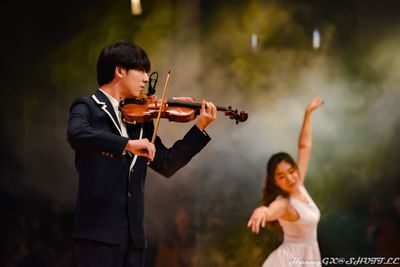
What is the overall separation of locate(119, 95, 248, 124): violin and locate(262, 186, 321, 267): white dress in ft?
4.85

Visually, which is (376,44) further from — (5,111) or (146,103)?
(5,111)

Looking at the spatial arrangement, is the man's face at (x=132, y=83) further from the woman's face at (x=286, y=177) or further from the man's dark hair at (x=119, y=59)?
the woman's face at (x=286, y=177)

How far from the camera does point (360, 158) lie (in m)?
3.65

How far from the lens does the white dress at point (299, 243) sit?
3.42 m

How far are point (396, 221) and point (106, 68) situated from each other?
2.31 m

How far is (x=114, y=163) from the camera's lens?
2006 millimetres

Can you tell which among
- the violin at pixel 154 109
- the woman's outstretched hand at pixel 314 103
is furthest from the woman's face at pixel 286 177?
the violin at pixel 154 109

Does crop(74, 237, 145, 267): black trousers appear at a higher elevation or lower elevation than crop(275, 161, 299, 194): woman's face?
lower

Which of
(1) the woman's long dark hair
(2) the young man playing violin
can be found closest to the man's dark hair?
(2) the young man playing violin

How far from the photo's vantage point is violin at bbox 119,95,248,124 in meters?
2.08

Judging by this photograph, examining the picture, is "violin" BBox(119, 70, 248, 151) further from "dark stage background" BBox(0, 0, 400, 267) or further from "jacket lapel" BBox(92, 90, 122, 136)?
"dark stage background" BBox(0, 0, 400, 267)

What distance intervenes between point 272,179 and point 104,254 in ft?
5.91

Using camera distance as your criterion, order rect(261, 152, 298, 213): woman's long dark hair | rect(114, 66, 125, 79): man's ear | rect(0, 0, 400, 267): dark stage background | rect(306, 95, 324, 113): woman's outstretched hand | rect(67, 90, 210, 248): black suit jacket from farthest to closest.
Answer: rect(306, 95, 324, 113): woman's outstretched hand → rect(261, 152, 298, 213): woman's long dark hair → rect(0, 0, 400, 267): dark stage background → rect(114, 66, 125, 79): man's ear → rect(67, 90, 210, 248): black suit jacket

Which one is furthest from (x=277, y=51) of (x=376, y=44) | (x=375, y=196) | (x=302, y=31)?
(x=375, y=196)
